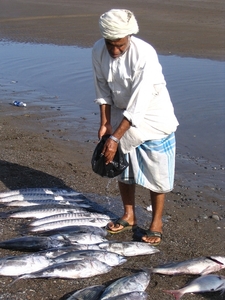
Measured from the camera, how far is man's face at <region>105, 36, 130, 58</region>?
4.62 metres

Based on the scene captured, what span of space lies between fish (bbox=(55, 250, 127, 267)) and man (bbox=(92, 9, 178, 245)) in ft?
1.88

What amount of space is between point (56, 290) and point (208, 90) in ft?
27.3

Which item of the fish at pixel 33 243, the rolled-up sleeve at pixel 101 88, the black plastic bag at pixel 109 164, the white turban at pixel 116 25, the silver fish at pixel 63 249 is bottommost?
the fish at pixel 33 243

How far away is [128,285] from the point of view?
446cm

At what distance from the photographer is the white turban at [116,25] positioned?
4.51 meters

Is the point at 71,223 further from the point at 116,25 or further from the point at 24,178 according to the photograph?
the point at 116,25

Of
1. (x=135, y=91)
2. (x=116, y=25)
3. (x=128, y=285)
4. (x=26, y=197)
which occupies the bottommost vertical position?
(x=26, y=197)

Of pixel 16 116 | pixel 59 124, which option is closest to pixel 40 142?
pixel 59 124

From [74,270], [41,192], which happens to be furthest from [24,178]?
[74,270]

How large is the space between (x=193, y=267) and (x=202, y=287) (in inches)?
11.2

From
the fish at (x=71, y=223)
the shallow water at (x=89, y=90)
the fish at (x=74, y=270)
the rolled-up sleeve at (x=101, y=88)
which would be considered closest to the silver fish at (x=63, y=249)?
the fish at (x=74, y=270)

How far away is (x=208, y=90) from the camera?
12.1 m

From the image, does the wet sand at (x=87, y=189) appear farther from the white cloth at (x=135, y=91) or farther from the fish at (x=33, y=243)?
the white cloth at (x=135, y=91)

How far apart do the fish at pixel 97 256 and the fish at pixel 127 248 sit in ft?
0.47
